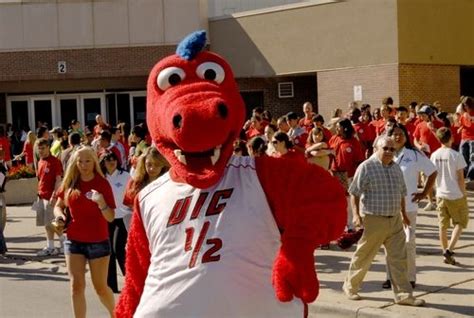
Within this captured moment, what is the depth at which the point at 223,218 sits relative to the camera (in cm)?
354

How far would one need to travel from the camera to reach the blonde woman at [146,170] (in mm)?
7844

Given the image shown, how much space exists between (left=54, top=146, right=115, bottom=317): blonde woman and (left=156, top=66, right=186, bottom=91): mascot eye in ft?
11.9

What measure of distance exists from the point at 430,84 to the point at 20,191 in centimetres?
1197

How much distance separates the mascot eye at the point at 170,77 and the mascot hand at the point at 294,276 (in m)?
0.94

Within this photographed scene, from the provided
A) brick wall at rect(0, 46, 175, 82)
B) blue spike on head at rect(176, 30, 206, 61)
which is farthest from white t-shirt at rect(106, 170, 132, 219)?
brick wall at rect(0, 46, 175, 82)

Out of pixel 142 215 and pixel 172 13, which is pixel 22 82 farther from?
pixel 142 215

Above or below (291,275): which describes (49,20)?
above

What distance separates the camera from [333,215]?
138 inches

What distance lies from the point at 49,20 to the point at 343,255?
2041 cm

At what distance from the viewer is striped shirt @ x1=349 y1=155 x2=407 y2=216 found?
26.7ft

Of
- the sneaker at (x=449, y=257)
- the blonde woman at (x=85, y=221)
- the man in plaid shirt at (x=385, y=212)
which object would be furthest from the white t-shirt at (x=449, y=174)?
the blonde woman at (x=85, y=221)

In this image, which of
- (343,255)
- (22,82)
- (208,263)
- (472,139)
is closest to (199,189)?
(208,263)

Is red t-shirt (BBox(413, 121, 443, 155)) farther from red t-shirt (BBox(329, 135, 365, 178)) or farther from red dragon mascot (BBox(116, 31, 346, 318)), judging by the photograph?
red dragon mascot (BBox(116, 31, 346, 318))

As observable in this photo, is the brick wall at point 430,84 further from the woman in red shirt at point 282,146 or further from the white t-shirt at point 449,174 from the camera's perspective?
the woman in red shirt at point 282,146
